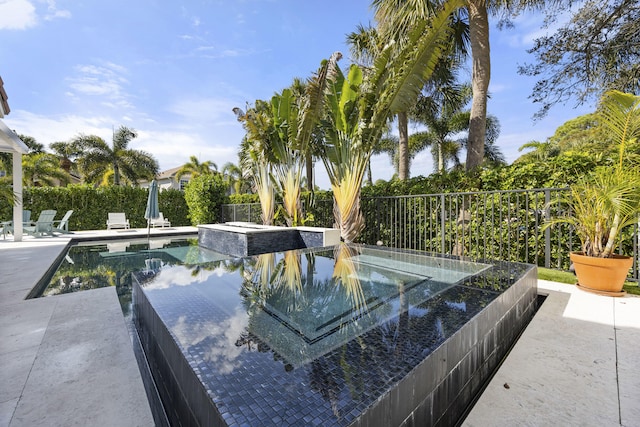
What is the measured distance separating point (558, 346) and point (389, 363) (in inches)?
79.2

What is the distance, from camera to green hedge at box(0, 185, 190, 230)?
13.5 metres

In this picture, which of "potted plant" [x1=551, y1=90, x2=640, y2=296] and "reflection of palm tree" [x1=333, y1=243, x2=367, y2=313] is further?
"potted plant" [x1=551, y1=90, x2=640, y2=296]

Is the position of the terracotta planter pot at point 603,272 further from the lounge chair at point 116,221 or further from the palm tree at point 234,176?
the palm tree at point 234,176

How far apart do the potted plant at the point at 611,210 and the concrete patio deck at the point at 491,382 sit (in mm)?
389

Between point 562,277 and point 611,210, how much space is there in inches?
58.6

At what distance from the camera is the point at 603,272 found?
12.5 ft

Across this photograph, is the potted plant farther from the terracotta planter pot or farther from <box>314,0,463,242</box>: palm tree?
<box>314,0,463,242</box>: palm tree

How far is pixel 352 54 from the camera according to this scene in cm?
1139

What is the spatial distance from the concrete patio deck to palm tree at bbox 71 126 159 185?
22590mm

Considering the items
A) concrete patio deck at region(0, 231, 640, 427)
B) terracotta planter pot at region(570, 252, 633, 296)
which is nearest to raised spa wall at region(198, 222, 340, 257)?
concrete patio deck at region(0, 231, 640, 427)

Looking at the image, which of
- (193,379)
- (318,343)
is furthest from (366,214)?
(193,379)

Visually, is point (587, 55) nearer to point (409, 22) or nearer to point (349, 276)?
point (409, 22)

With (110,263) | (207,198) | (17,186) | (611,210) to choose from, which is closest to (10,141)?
(17,186)

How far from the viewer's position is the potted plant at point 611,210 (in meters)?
3.56
